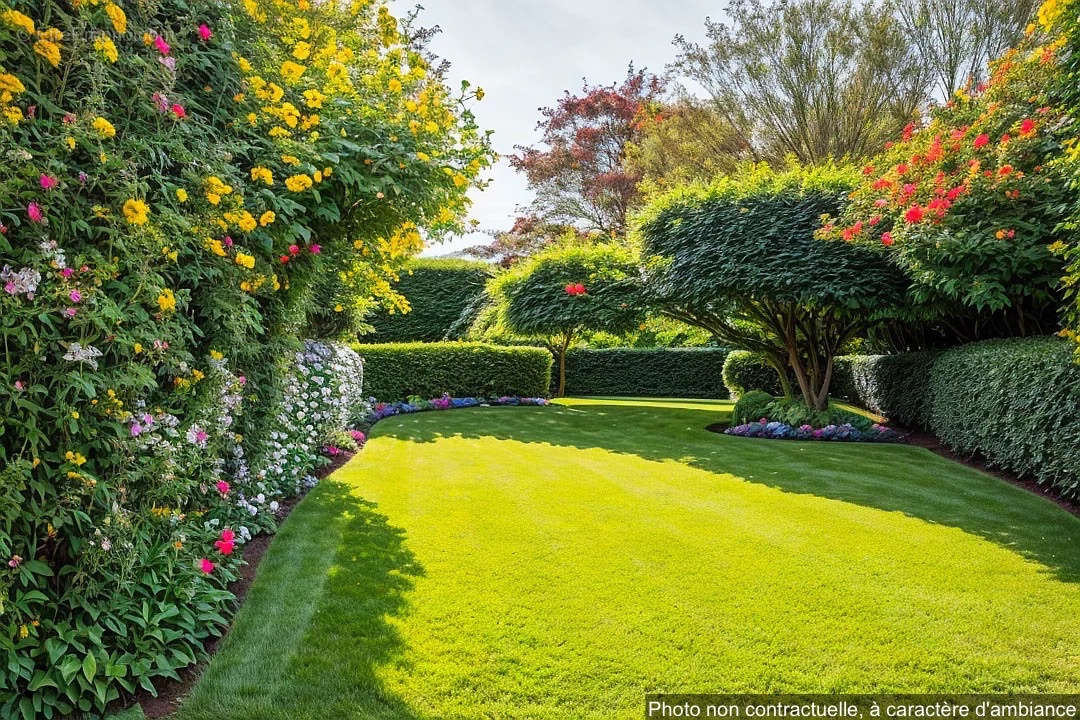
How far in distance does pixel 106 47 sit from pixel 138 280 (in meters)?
0.84

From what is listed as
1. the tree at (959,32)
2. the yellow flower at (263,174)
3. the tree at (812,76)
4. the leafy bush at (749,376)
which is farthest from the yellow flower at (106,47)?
the tree at (959,32)

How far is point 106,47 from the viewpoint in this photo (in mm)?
2105

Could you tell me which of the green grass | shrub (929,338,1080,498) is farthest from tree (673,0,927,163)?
the green grass

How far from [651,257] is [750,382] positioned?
21.1ft

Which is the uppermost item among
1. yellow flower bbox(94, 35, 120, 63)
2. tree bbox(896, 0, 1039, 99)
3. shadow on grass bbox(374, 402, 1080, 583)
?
tree bbox(896, 0, 1039, 99)

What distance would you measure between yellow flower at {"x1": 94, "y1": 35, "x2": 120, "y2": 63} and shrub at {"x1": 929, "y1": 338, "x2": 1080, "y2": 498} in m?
6.34

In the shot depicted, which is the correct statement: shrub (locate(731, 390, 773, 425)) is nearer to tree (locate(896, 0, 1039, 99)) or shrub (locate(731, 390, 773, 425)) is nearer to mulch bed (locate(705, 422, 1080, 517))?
mulch bed (locate(705, 422, 1080, 517))

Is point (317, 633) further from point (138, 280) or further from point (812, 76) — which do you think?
point (812, 76)

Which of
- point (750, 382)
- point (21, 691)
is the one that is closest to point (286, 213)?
point (21, 691)

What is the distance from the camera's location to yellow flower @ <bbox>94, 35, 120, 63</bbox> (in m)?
2.09

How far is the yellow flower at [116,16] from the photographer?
7.05 feet

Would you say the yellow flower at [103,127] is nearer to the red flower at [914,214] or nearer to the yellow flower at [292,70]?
the yellow flower at [292,70]

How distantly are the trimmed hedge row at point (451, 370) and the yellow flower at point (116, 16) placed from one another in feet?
31.9

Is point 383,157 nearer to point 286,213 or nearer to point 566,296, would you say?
point 286,213
